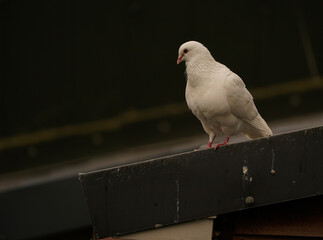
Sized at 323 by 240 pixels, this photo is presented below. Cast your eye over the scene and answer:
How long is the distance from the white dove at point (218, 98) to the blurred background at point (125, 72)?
7190mm

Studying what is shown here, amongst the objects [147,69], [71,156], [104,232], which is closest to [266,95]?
[147,69]

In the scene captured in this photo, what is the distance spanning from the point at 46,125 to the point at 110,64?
5.80 feet

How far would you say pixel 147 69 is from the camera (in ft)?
54.7

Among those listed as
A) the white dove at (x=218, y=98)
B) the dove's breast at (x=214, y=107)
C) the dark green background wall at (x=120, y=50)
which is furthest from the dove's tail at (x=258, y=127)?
the dark green background wall at (x=120, y=50)

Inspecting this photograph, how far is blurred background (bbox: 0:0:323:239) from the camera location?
52.0 ft

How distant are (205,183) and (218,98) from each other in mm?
1602

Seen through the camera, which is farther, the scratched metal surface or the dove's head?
the dove's head

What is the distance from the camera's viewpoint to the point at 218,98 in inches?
273

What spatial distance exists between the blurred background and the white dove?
23.6 ft

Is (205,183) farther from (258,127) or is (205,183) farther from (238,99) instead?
(258,127)

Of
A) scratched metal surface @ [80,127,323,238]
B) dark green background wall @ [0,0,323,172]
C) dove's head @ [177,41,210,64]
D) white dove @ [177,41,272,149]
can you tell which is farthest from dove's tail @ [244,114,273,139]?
dark green background wall @ [0,0,323,172]

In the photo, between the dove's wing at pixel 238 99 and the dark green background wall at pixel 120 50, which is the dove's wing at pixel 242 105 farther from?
the dark green background wall at pixel 120 50

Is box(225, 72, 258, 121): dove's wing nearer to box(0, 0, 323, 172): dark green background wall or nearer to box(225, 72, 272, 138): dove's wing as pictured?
box(225, 72, 272, 138): dove's wing

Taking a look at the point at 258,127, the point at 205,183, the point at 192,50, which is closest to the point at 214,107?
the point at 258,127
